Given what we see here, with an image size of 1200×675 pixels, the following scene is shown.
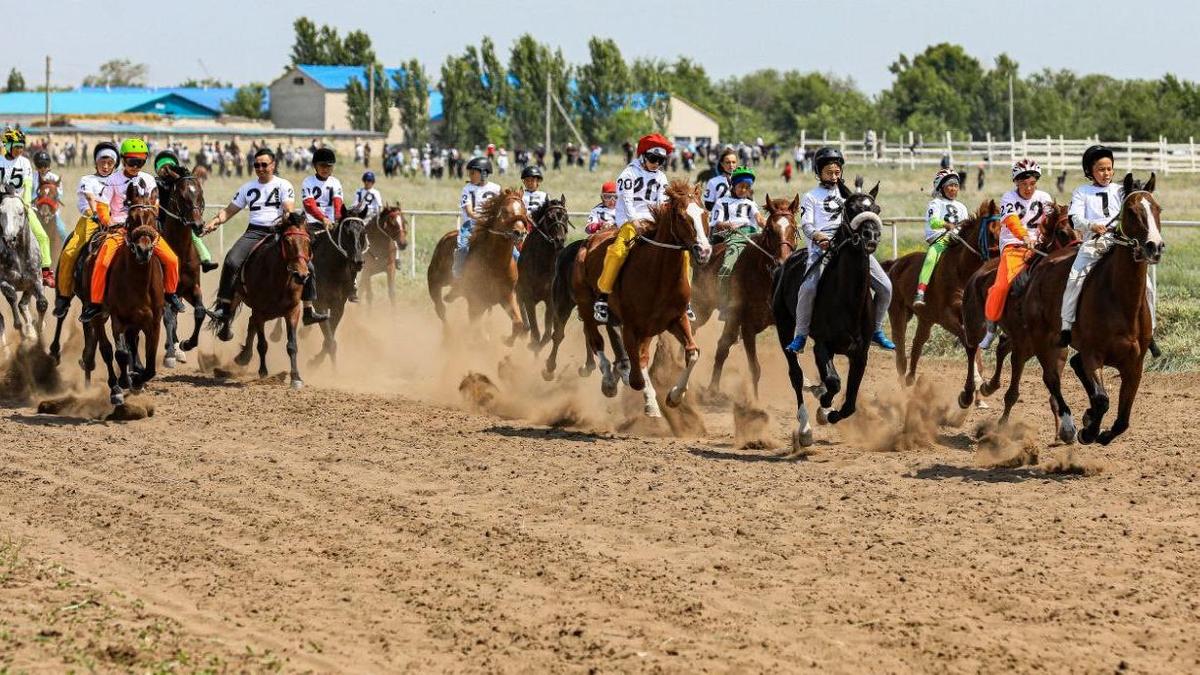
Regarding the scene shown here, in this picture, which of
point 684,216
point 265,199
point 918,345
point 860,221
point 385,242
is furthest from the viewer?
point 385,242

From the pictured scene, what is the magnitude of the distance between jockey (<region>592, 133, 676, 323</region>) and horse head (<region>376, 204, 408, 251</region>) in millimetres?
9581

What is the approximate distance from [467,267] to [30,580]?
11.8 meters

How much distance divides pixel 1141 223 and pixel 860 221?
7.04 ft

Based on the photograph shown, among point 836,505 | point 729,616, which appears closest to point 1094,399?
point 836,505

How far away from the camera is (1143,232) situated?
38.2ft

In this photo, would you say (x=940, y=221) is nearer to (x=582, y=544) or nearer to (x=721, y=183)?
(x=721, y=183)

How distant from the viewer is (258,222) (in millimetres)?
18312

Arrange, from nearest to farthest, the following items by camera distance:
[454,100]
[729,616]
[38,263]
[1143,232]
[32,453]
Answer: [729,616] < [1143,232] < [32,453] < [38,263] < [454,100]

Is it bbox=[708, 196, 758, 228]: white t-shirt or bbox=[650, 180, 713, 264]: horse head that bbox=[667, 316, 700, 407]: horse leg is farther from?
bbox=[708, 196, 758, 228]: white t-shirt

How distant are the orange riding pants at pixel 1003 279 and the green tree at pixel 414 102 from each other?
101236 millimetres

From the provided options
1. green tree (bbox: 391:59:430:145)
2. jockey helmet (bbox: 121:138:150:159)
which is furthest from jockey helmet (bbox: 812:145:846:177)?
green tree (bbox: 391:59:430:145)

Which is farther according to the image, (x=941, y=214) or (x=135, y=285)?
(x=941, y=214)

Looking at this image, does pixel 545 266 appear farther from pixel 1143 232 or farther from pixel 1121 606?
pixel 1121 606

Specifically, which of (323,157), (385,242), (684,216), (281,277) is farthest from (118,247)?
(385,242)
